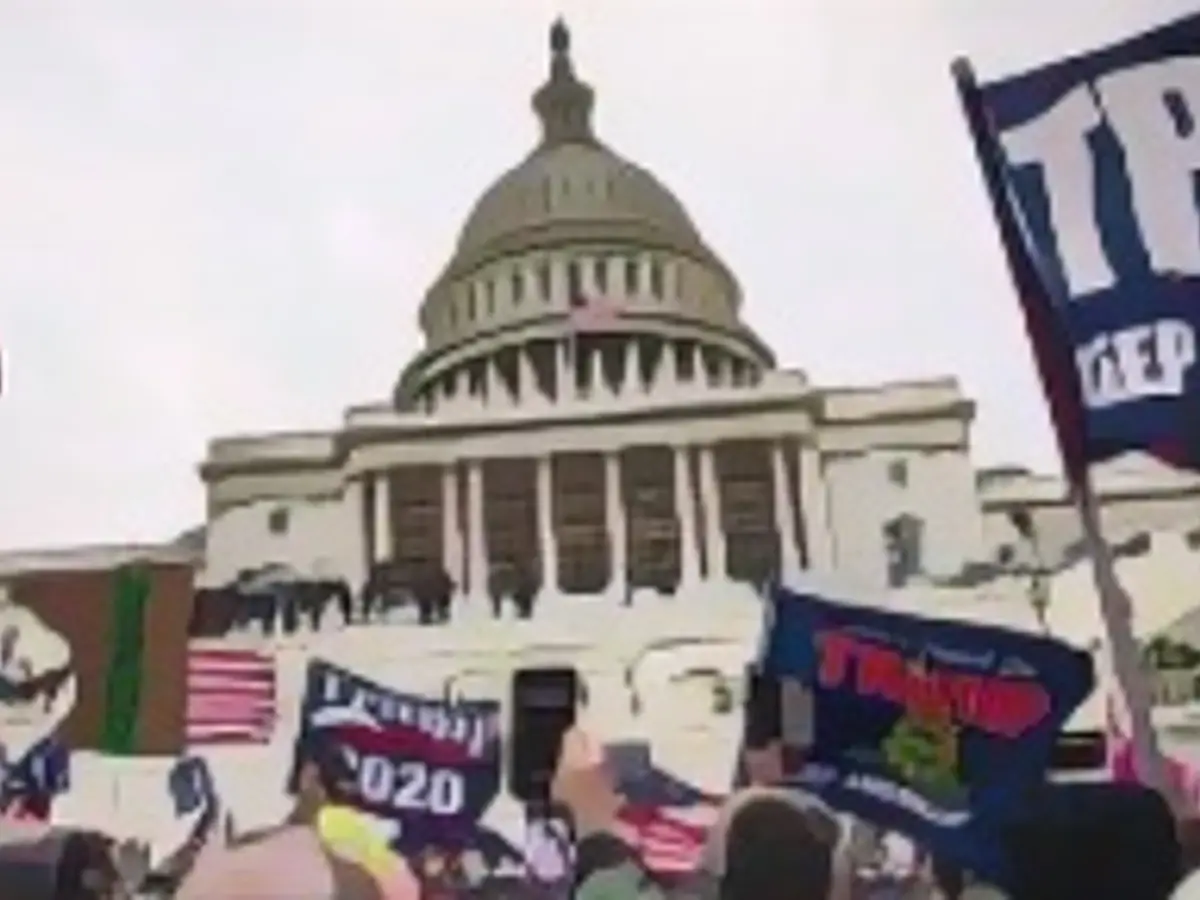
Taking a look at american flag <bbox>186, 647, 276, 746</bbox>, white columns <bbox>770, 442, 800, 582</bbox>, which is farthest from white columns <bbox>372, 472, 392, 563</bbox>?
american flag <bbox>186, 647, 276, 746</bbox>

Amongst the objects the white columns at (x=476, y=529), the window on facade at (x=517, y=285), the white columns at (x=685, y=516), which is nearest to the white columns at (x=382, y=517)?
the white columns at (x=476, y=529)

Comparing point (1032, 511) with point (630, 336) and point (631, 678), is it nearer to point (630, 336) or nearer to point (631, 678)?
point (630, 336)

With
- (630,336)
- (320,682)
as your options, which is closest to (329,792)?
(320,682)

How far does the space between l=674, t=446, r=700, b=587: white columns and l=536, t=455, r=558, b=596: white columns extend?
2.69m

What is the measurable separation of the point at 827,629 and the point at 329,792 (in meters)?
3.46

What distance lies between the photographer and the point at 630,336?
64.8m

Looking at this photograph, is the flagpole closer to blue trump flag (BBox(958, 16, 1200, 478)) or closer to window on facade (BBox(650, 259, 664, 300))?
blue trump flag (BBox(958, 16, 1200, 478))

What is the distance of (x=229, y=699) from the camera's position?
66.2 ft

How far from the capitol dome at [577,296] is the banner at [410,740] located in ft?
154

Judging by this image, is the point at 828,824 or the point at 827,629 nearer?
the point at 828,824

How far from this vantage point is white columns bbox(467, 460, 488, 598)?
→ 177 feet

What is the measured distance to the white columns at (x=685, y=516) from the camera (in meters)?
53.7

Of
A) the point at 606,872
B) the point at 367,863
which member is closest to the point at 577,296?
the point at 606,872

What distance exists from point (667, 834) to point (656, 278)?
52745mm
